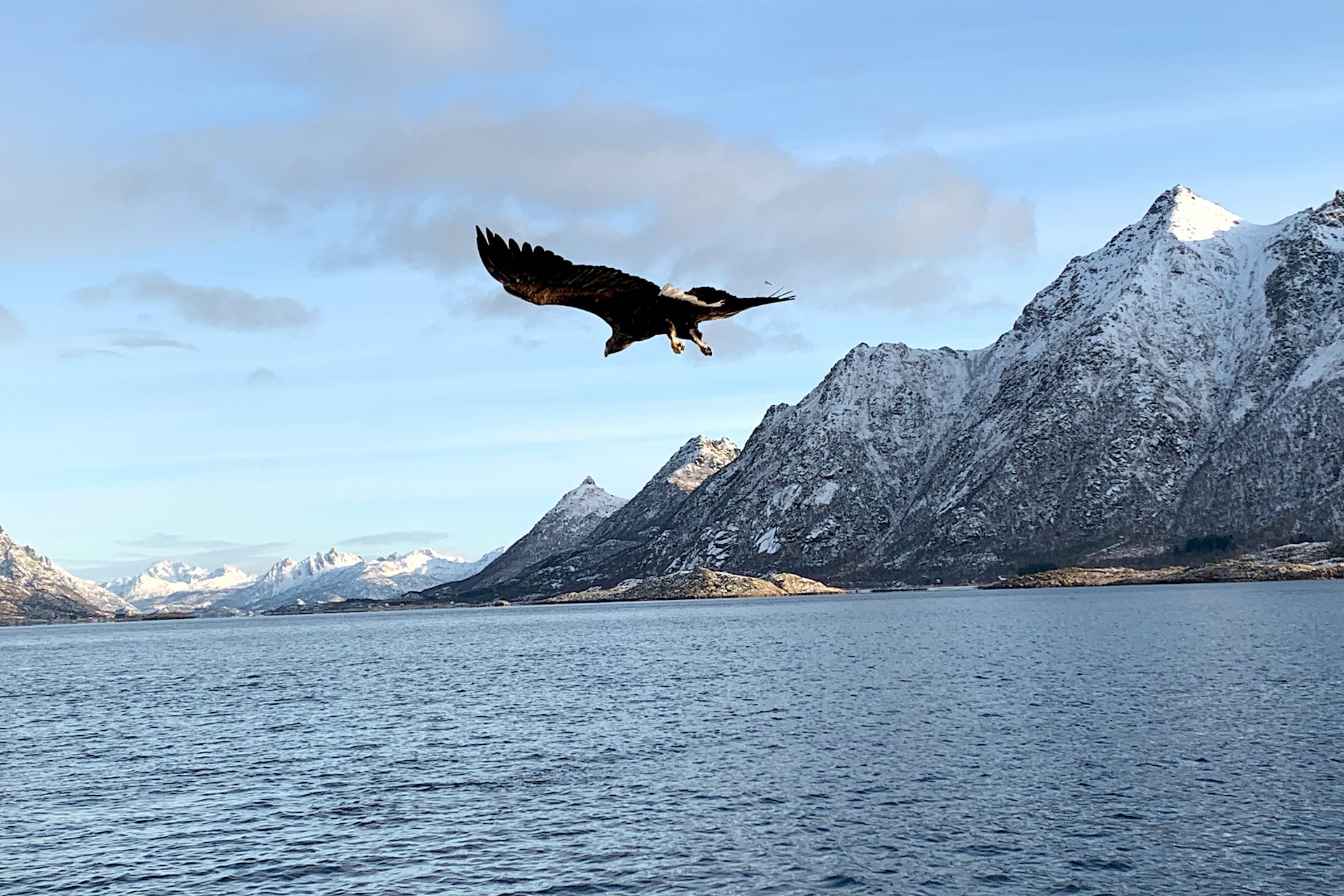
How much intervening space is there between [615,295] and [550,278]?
106 centimetres

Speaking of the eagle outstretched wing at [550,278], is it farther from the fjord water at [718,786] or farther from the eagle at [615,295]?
the fjord water at [718,786]

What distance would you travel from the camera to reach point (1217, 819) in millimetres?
61625

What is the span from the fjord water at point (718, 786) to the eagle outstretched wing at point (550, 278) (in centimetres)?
3871

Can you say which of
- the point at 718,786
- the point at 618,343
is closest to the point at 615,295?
the point at 618,343

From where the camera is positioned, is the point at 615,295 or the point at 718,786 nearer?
the point at 615,295

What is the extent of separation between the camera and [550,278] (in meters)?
20.0

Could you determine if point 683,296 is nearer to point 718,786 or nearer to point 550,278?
point 550,278

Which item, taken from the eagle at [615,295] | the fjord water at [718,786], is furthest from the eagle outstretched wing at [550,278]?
the fjord water at [718,786]

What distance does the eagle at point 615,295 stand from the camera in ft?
64.0

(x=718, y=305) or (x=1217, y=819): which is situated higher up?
(x=718, y=305)

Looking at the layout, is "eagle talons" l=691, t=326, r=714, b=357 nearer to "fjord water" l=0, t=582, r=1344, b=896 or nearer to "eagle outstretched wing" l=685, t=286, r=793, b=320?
A: "eagle outstretched wing" l=685, t=286, r=793, b=320

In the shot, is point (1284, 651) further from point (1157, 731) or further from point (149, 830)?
point (149, 830)

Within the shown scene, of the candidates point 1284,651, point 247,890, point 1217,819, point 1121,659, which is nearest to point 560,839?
point 247,890

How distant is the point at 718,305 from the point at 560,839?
4837cm
